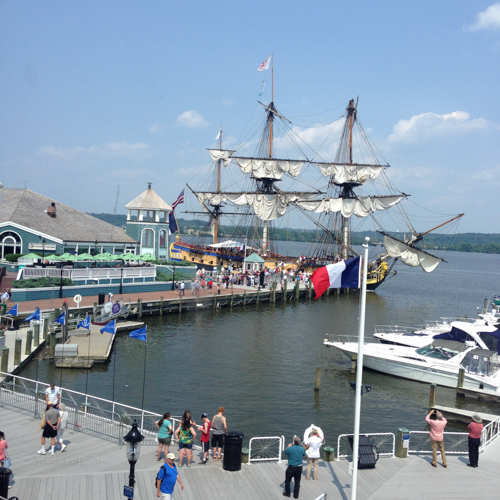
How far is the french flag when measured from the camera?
1283cm

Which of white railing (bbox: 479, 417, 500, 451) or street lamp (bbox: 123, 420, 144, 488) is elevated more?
street lamp (bbox: 123, 420, 144, 488)

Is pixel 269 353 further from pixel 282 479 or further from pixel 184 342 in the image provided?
pixel 282 479

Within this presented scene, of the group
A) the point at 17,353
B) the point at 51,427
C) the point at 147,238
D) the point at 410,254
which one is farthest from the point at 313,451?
the point at 410,254

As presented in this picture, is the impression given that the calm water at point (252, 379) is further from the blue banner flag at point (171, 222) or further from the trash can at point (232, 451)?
the blue banner flag at point (171, 222)

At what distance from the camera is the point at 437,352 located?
24.3 metres

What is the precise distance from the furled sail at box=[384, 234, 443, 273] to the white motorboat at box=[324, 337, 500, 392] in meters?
35.8

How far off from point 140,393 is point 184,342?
9449mm

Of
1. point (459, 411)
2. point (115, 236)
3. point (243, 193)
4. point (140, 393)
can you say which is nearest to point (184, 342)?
point (140, 393)

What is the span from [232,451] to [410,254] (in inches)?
2064

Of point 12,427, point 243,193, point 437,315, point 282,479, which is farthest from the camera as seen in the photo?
point 243,193

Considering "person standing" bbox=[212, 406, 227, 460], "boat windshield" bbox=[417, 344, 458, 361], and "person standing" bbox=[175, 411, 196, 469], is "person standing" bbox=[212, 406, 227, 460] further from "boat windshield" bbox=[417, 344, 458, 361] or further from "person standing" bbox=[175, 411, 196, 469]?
"boat windshield" bbox=[417, 344, 458, 361]

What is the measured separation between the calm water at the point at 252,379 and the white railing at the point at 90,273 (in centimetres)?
589

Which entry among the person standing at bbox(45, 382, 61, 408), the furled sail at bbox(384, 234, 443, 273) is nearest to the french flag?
the person standing at bbox(45, 382, 61, 408)

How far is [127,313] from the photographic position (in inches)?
1303
